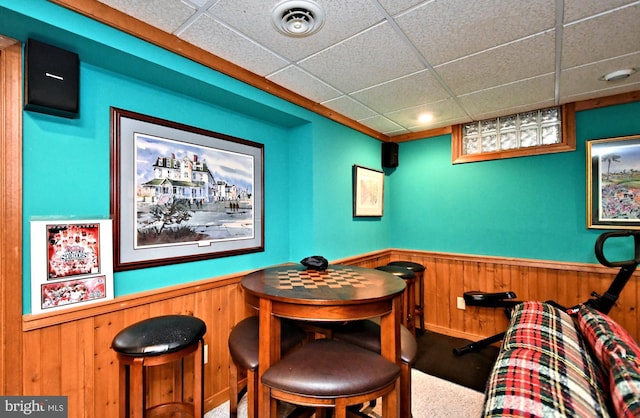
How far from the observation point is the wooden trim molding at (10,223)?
1.35 metres

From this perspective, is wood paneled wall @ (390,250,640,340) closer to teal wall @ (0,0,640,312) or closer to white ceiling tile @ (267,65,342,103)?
teal wall @ (0,0,640,312)

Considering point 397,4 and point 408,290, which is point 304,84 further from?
point 408,290

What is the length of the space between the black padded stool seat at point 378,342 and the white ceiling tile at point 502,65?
192 cm

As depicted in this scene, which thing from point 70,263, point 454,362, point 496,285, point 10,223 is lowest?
point 454,362

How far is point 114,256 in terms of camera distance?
168cm

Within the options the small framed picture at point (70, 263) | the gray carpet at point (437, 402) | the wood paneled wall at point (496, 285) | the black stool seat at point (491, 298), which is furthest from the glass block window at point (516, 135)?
the small framed picture at point (70, 263)

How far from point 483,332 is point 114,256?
3700mm

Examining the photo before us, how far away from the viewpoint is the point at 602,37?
5.64 feet

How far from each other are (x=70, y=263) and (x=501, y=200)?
3.87 m

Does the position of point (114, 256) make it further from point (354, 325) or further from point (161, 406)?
point (354, 325)

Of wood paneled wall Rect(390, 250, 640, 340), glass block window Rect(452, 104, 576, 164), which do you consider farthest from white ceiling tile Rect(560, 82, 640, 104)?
wood paneled wall Rect(390, 250, 640, 340)

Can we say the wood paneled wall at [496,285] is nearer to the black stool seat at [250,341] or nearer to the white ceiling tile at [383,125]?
the white ceiling tile at [383,125]

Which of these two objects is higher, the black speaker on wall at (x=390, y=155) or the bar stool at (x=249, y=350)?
the black speaker on wall at (x=390, y=155)

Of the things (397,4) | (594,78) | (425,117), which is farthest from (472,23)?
(425,117)
